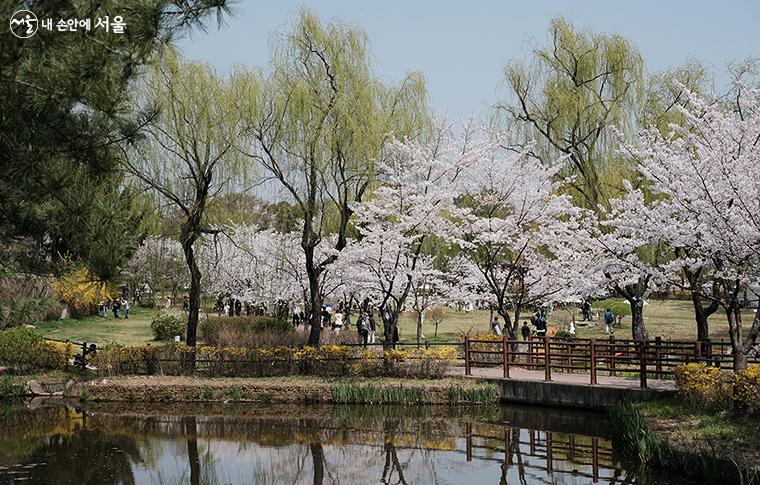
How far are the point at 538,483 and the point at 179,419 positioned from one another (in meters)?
9.19

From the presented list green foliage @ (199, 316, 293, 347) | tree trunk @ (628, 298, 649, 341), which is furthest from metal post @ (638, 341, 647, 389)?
green foliage @ (199, 316, 293, 347)

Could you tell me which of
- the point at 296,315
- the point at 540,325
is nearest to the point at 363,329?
the point at 540,325

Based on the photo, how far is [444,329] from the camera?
4278 centimetres

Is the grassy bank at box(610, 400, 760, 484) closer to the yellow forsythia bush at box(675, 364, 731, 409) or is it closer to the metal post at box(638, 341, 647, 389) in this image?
the yellow forsythia bush at box(675, 364, 731, 409)

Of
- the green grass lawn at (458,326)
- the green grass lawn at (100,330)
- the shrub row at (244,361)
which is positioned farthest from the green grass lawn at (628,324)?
the shrub row at (244,361)

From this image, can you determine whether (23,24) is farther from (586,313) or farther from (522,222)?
(586,313)

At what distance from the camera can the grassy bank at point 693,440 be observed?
38.8ft

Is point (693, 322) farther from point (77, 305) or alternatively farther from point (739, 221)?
point (77, 305)

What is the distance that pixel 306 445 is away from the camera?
1639 cm

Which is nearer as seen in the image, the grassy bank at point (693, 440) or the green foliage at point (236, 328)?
the grassy bank at point (693, 440)

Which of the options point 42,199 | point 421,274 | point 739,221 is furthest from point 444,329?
point 42,199

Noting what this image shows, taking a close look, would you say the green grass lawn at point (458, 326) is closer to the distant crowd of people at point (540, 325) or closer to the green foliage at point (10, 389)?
the distant crowd of people at point (540, 325)

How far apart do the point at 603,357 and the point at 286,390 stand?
7813mm

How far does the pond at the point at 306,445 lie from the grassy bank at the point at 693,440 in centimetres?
36
